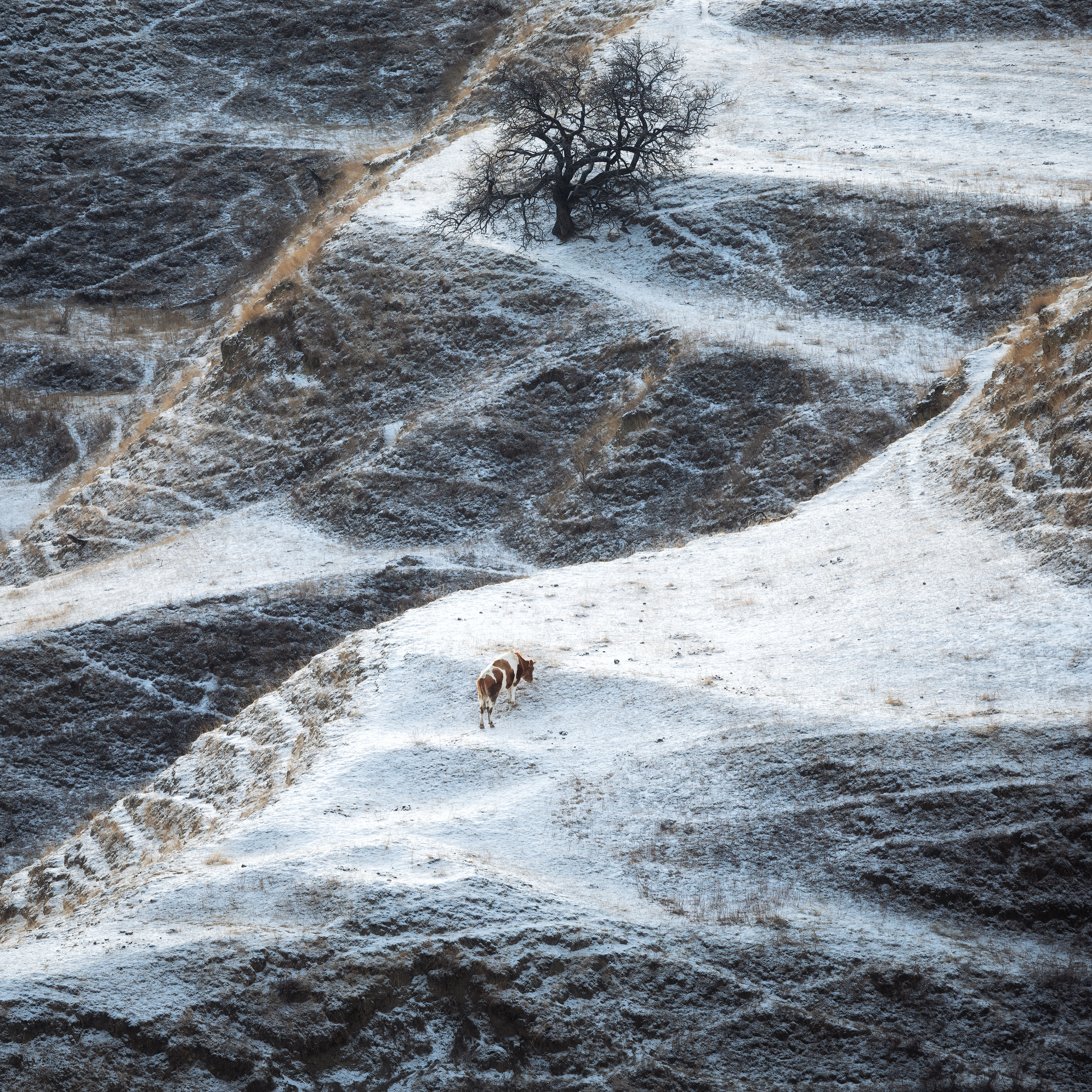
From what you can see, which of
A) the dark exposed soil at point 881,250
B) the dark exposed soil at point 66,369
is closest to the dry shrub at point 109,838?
the dark exposed soil at point 881,250

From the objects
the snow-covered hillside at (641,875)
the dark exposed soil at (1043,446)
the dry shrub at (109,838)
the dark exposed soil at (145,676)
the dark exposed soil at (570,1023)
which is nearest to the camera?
Result: the dark exposed soil at (570,1023)

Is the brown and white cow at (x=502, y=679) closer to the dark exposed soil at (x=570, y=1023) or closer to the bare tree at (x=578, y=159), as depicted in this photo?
the dark exposed soil at (x=570, y=1023)

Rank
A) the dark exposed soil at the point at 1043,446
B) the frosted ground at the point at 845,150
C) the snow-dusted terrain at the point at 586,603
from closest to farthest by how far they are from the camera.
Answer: the snow-dusted terrain at the point at 586,603, the dark exposed soil at the point at 1043,446, the frosted ground at the point at 845,150

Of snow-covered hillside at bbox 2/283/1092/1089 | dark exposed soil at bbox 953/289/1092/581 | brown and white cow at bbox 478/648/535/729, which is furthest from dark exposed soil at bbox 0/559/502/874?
dark exposed soil at bbox 953/289/1092/581

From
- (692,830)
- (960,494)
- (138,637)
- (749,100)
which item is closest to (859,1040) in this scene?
(692,830)

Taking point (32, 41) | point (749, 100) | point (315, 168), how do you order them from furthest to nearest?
point (32, 41) < point (315, 168) < point (749, 100)

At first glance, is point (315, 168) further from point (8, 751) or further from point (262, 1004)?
point (262, 1004)
